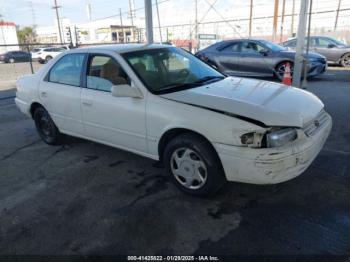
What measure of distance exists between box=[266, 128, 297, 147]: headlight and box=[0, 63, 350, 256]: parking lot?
70 centimetres

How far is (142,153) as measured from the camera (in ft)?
12.5

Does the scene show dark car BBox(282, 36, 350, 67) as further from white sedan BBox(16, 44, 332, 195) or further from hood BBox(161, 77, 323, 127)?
hood BBox(161, 77, 323, 127)

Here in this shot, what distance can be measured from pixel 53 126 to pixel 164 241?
3.10 meters

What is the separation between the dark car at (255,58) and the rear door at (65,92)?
7381 mm

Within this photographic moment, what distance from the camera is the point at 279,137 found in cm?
291

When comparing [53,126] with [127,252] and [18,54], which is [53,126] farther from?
[18,54]

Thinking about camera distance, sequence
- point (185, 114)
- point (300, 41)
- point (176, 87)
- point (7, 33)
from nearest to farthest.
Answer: point (185, 114) → point (176, 87) → point (300, 41) → point (7, 33)

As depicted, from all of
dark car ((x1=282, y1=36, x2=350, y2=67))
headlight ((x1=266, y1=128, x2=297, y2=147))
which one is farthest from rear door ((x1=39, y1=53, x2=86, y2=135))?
dark car ((x1=282, y1=36, x2=350, y2=67))

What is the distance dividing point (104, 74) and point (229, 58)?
7.97 meters

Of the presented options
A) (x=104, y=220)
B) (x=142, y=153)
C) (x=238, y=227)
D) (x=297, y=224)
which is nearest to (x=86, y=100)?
(x=142, y=153)

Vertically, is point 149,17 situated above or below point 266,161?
above

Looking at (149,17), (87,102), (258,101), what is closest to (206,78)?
(258,101)

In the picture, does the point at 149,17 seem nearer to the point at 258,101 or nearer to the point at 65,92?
the point at 65,92

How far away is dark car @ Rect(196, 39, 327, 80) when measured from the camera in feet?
34.6
